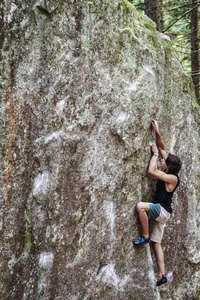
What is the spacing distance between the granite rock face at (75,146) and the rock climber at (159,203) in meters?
0.13

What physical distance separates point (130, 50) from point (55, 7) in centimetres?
136

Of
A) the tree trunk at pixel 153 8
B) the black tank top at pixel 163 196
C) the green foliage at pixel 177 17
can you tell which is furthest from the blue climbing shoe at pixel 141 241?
the green foliage at pixel 177 17

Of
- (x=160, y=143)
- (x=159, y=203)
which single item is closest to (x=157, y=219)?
(x=159, y=203)

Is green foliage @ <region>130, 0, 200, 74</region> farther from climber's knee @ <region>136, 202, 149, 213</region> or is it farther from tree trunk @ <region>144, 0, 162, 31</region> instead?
climber's knee @ <region>136, 202, 149, 213</region>

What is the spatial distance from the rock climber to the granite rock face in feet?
→ 0.42

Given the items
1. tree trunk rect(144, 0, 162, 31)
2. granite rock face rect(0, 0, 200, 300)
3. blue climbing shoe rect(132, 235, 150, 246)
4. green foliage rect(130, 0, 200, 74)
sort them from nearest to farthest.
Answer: granite rock face rect(0, 0, 200, 300)
blue climbing shoe rect(132, 235, 150, 246)
tree trunk rect(144, 0, 162, 31)
green foliage rect(130, 0, 200, 74)

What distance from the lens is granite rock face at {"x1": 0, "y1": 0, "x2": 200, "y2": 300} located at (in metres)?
3.93

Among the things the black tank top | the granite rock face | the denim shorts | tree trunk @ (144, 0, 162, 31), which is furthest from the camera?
tree trunk @ (144, 0, 162, 31)

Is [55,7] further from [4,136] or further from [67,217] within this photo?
[67,217]

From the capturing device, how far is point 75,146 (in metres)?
4.36

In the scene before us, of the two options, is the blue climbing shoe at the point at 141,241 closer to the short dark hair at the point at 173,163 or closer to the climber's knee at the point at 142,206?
the climber's knee at the point at 142,206

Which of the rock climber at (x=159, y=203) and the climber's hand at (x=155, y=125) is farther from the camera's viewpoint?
the climber's hand at (x=155, y=125)

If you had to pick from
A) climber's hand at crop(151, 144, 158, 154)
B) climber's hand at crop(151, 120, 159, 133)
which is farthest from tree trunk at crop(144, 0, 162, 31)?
climber's hand at crop(151, 144, 158, 154)

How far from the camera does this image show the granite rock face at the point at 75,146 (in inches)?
155
